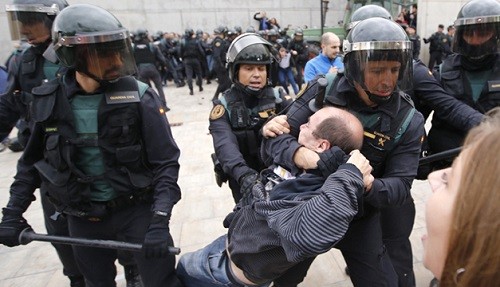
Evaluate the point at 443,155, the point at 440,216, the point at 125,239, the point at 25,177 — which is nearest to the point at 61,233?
the point at 25,177

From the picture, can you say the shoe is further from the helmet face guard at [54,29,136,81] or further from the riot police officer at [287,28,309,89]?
the riot police officer at [287,28,309,89]

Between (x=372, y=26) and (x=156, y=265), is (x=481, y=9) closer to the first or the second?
(x=372, y=26)

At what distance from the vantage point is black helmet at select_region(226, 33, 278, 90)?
2.38m

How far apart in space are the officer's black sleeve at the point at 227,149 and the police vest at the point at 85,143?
50 centimetres

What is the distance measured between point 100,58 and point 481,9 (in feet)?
7.74

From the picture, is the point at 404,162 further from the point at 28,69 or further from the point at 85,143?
the point at 28,69

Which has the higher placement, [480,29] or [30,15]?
[30,15]

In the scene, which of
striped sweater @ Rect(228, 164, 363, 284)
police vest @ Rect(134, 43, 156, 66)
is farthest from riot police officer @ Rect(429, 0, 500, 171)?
police vest @ Rect(134, 43, 156, 66)

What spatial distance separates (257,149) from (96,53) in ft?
3.73

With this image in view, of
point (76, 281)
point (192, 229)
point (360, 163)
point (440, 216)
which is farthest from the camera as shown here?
point (192, 229)

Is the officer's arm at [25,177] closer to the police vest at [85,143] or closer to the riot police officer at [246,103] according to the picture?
the police vest at [85,143]

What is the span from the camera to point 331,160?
1.31m

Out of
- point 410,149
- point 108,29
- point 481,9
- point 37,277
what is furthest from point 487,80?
point 37,277

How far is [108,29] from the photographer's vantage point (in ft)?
5.71
